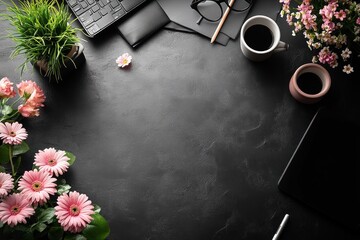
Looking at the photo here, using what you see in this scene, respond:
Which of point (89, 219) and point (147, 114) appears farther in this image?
point (147, 114)

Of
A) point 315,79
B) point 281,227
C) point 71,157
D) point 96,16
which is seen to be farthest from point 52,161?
point 315,79

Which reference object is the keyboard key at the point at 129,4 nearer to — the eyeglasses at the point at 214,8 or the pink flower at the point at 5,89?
the eyeglasses at the point at 214,8

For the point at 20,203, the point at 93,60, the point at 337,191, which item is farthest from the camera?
the point at 93,60

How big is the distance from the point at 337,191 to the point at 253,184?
190 millimetres

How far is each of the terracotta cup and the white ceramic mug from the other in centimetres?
7

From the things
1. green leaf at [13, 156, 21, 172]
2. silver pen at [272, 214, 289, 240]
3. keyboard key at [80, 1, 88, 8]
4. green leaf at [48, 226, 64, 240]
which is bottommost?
silver pen at [272, 214, 289, 240]

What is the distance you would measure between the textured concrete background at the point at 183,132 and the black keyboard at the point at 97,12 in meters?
0.04

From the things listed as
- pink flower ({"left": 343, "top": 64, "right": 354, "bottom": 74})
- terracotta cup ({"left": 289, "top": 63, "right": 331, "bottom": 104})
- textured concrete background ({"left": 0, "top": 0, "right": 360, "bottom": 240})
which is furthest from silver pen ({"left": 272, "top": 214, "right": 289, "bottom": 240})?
pink flower ({"left": 343, "top": 64, "right": 354, "bottom": 74})

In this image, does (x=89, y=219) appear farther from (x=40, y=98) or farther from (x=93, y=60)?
(x=93, y=60)

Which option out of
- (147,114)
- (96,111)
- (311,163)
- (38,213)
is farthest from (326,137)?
(38,213)

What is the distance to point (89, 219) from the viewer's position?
0.92 m

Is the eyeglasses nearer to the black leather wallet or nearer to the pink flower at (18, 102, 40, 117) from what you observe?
the black leather wallet

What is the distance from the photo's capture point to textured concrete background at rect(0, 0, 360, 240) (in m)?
1.06

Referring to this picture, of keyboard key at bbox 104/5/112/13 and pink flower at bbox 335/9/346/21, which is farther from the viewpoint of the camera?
keyboard key at bbox 104/5/112/13
